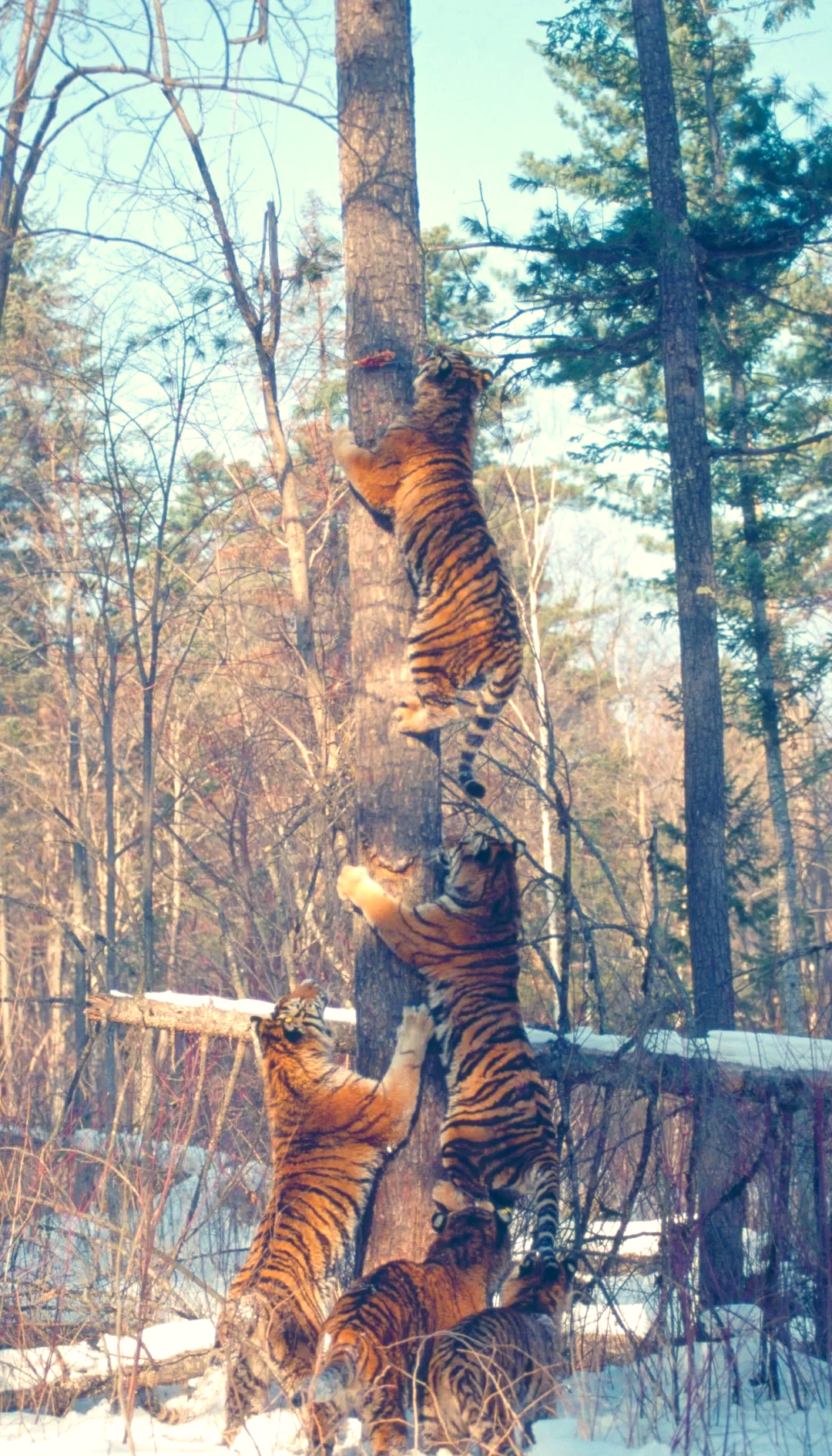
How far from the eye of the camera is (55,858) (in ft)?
82.0

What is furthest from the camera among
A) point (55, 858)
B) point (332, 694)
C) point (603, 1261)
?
point (55, 858)

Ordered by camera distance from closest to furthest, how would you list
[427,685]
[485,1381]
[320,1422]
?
[320,1422] < [485,1381] < [427,685]

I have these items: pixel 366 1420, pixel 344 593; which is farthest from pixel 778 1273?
pixel 344 593

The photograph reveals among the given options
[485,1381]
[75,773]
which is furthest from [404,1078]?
[75,773]

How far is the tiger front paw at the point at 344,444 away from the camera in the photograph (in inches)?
197

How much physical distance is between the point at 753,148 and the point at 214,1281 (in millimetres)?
9394

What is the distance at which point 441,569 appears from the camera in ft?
16.2

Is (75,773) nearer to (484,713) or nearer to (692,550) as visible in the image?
(692,550)

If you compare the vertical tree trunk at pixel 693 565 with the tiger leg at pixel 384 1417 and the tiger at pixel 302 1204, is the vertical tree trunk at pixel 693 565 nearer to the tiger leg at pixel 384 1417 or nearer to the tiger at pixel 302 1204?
the tiger at pixel 302 1204

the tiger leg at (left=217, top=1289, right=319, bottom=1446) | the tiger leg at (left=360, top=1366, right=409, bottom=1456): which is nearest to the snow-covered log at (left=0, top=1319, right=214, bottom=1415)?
the tiger leg at (left=217, top=1289, right=319, bottom=1446)

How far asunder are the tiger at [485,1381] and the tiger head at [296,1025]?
1.29 meters

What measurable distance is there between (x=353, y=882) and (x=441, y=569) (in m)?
1.30

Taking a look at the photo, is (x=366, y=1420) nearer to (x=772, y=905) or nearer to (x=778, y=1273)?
(x=778, y=1273)

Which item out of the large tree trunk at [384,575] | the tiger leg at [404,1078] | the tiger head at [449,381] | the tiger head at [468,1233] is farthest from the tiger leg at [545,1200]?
the tiger head at [449,381]
